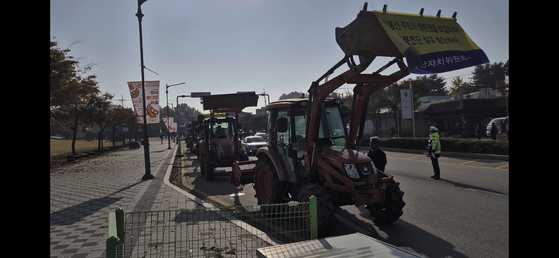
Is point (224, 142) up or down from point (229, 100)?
down

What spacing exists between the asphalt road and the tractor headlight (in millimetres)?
1078

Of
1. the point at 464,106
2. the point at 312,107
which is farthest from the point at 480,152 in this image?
the point at 464,106

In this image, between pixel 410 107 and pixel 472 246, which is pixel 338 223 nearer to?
pixel 472 246

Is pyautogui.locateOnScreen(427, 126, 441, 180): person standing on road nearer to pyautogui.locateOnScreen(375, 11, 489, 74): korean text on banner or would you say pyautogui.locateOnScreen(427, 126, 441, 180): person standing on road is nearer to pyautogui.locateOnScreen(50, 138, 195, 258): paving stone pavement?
pyautogui.locateOnScreen(375, 11, 489, 74): korean text on banner

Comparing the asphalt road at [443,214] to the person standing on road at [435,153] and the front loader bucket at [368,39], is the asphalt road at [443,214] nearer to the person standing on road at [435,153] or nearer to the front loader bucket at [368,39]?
the person standing on road at [435,153]

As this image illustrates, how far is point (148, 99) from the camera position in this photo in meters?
17.5

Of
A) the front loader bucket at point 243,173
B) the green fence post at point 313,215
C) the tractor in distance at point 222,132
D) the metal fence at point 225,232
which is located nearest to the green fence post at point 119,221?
the metal fence at point 225,232

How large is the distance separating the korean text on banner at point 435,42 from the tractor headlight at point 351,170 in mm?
1983

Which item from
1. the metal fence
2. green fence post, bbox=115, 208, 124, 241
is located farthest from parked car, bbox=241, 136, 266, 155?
green fence post, bbox=115, 208, 124, 241

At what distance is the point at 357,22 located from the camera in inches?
200

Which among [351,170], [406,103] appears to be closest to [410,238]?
[351,170]

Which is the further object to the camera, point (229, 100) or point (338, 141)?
point (229, 100)

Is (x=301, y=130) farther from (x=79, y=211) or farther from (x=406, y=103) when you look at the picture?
(x=406, y=103)

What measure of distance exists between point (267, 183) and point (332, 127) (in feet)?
7.29
